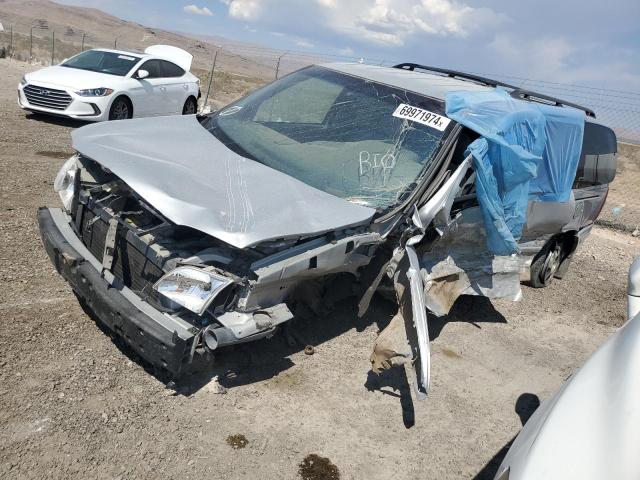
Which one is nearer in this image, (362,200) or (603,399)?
(603,399)

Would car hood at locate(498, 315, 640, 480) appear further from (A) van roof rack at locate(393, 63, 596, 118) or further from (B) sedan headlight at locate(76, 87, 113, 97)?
(B) sedan headlight at locate(76, 87, 113, 97)

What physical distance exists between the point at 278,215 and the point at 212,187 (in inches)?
18.0

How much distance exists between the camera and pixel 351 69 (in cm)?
508

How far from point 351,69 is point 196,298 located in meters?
2.96

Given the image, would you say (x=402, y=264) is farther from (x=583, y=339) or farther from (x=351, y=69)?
(x=583, y=339)

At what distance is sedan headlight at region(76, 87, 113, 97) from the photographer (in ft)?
32.1

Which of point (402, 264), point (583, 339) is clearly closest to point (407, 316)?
point (402, 264)

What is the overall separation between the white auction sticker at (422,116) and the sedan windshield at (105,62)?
25.9 feet

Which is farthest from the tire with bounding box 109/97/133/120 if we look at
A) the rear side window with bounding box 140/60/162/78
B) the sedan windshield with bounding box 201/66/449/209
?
the sedan windshield with bounding box 201/66/449/209

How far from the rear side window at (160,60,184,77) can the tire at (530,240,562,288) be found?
28.3 ft

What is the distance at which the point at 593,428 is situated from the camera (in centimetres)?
188

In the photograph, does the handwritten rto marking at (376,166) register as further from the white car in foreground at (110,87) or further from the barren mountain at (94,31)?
the barren mountain at (94,31)

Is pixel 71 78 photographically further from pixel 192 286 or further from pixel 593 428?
pixel 593 428

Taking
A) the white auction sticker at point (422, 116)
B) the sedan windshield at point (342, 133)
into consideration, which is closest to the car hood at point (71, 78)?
the sedan windshield at point (342, 133)
